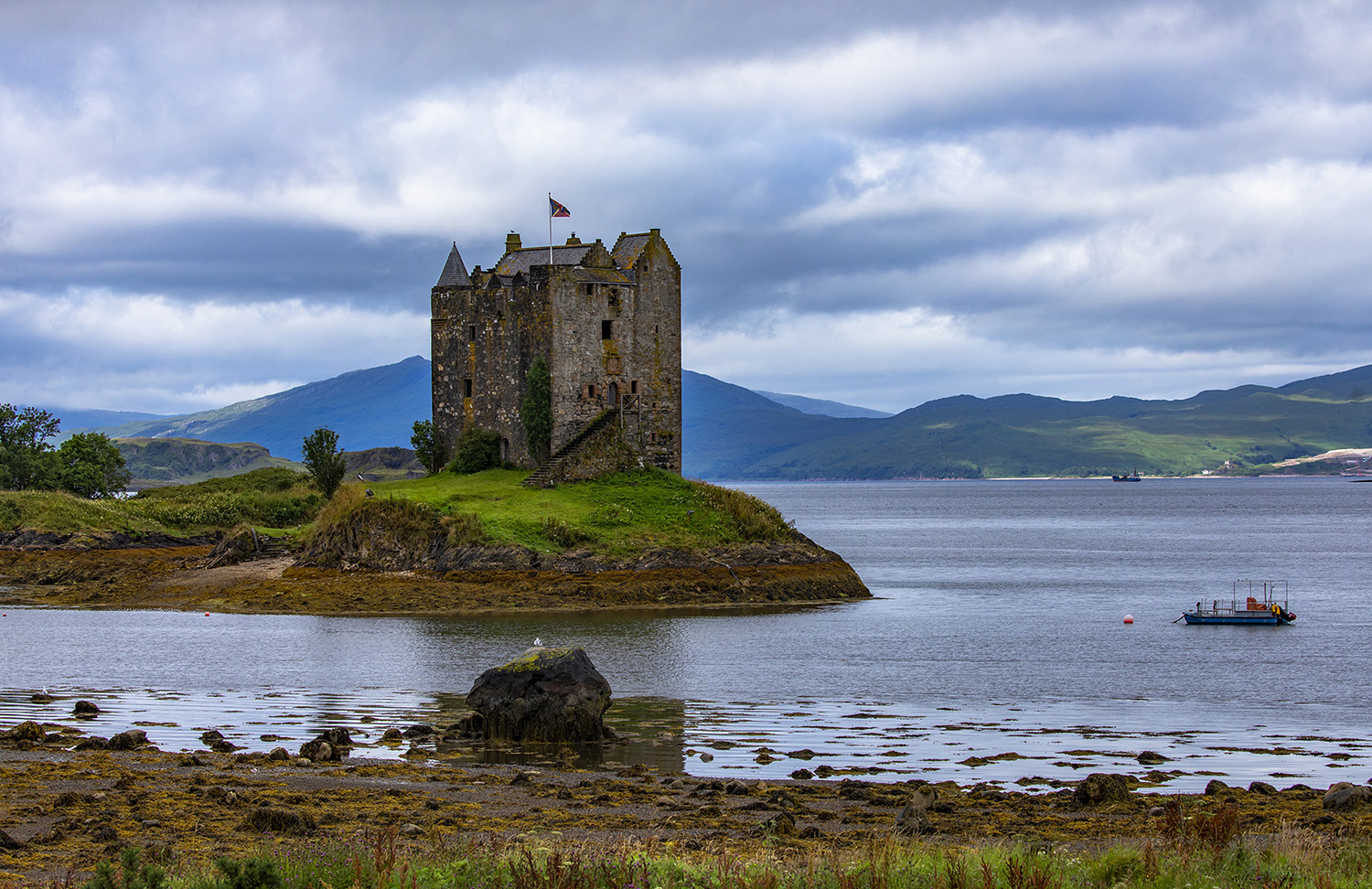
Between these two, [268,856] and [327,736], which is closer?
[268,856]

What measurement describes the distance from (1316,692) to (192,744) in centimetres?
2766

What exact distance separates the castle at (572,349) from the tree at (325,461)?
9189 millimetres

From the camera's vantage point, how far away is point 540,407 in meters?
65.2

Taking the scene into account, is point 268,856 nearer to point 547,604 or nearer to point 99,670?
point 99,670

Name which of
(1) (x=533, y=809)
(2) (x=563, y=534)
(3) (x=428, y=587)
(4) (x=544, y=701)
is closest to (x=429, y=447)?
(2) (x=563, y=534)

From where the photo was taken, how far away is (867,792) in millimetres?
20625

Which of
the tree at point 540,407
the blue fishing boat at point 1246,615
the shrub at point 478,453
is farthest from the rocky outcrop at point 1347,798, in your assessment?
the shrub at point 478,453

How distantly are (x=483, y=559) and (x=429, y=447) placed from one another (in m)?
17.1

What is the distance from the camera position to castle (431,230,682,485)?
6556 centimetres

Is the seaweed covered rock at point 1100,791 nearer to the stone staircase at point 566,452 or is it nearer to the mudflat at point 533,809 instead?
the mudflat at point 533,809

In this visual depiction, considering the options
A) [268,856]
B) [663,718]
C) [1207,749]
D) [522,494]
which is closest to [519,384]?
[522,494]

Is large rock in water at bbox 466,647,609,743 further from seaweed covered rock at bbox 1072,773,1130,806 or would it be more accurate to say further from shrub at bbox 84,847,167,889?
shrub at bbox 84,847,167,889

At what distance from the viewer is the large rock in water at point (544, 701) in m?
26.3

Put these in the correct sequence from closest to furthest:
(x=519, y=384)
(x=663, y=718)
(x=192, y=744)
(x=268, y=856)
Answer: (x=268, y=856) < (x=192, y=744) < (x=663, y=718) < (x=519, y=384)
